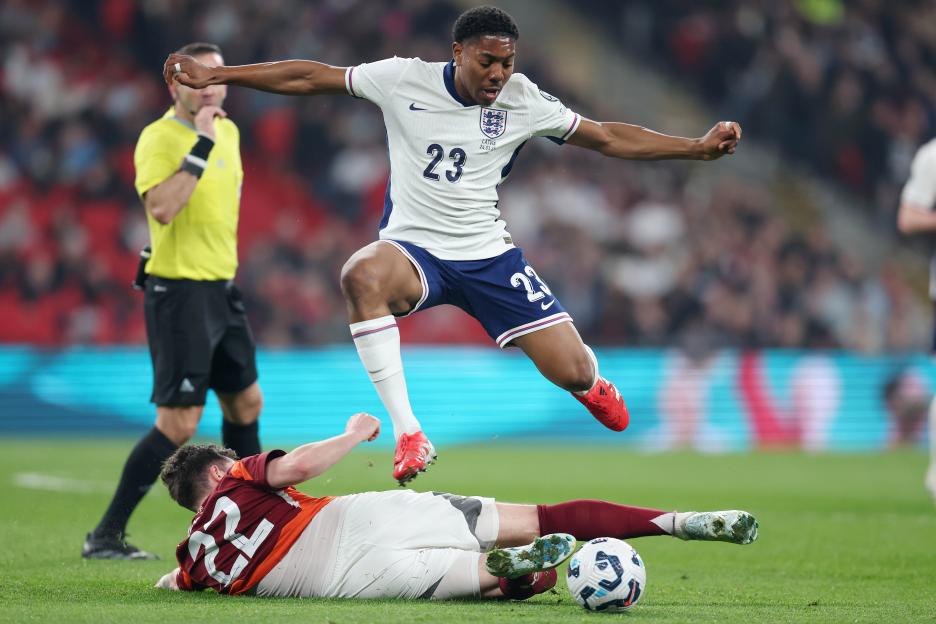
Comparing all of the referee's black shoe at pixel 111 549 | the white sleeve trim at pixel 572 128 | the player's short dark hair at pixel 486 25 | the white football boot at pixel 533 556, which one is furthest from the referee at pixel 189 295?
the white football boot at pixel 533 556

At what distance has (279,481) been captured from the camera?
519 centimetres

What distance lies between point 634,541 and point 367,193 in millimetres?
10488

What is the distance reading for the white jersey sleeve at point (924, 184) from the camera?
7086 mm

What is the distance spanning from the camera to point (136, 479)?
7.06 meters

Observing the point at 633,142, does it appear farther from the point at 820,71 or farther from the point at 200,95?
the point at 820,71

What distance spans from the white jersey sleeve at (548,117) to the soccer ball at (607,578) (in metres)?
2.26

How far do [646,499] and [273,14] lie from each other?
35.3 feet

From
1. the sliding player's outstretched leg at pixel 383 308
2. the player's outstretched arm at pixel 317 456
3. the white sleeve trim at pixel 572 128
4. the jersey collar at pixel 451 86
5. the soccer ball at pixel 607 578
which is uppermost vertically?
the jersey collar at pixel 451 86

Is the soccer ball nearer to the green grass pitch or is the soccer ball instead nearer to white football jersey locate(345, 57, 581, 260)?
the green grass pitch

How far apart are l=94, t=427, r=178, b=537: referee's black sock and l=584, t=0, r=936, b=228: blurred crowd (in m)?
14.4

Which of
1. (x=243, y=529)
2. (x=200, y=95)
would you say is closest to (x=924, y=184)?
(x=200, y=95)

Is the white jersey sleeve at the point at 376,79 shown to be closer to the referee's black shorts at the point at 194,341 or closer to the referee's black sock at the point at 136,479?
the referee's black shorts at the point at 194,341

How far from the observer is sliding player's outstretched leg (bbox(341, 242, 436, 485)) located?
585cm

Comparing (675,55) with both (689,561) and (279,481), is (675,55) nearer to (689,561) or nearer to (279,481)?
(689,561)
